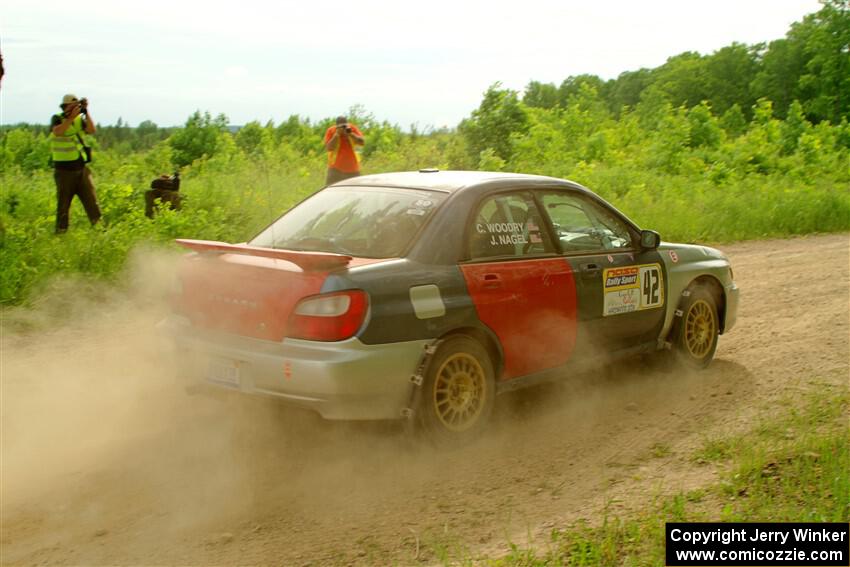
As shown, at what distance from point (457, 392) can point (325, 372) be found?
36.5 inches

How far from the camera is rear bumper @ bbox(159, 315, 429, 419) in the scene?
4.95m

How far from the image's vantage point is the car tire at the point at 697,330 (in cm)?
721

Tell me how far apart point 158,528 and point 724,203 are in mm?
15935

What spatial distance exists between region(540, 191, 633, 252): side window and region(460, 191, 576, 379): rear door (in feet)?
0.60

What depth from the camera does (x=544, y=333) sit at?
6.01 metres

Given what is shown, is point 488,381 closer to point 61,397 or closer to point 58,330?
point 61,397

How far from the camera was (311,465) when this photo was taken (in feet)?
17.2

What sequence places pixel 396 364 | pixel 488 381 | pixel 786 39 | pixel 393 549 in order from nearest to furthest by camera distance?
pixel 393 549 < pixel 396 364 < pixel 488 381 < pixel 786 39

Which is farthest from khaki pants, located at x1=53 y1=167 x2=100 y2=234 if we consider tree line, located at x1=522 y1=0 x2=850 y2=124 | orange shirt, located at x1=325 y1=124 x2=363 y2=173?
tree line, located at x1=522 y1=0 x2=850 y2=124

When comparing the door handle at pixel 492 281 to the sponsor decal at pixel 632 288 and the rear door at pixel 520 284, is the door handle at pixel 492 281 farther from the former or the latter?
the sponsor decal at pixel 632 288

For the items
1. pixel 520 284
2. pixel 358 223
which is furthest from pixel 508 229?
pixel 358 223

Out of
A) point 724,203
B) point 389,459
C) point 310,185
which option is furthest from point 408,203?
point 724,203

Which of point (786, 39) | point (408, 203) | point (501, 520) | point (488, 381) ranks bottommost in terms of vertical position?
point (501, 520)

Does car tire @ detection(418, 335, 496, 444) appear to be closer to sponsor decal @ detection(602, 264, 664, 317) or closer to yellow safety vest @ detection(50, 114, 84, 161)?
sponsor decal @ detection(602, 264, 664, 317)
